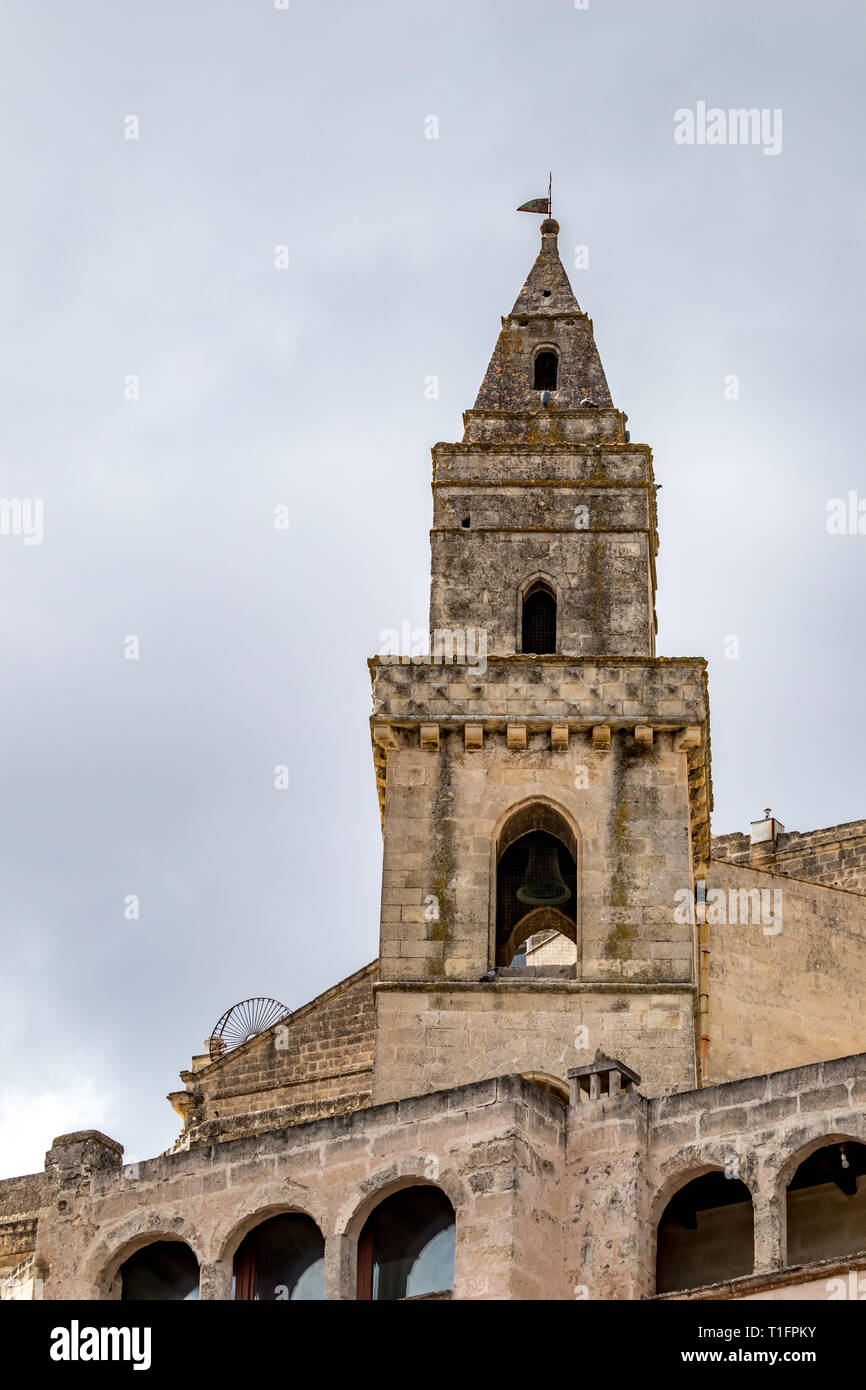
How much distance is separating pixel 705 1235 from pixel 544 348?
16.1 meters

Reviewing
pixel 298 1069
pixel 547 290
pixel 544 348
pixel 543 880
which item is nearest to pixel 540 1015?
pixel 543 880

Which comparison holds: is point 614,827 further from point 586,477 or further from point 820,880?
point 820,880

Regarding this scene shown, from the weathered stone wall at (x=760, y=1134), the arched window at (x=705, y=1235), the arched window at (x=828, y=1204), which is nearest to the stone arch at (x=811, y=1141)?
the weathered stone wall at (x=760, y=1134)

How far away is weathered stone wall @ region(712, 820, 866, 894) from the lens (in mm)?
42188

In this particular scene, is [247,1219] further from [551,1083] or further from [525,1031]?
[525,1031]

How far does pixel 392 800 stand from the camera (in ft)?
108

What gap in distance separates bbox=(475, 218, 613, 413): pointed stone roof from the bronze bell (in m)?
6.93

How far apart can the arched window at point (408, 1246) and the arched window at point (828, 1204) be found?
10.9 ft
